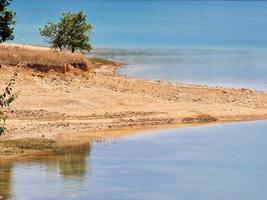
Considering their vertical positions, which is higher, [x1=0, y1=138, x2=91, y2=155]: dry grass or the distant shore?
the distant shore

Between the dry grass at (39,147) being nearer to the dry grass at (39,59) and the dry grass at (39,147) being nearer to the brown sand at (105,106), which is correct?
the brown sand at (105,106)

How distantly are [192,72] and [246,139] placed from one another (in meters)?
43.7

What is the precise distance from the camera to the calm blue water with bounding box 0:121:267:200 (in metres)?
35.7

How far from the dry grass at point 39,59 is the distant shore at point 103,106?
0.40 metres

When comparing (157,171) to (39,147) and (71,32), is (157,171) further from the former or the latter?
(71,32)

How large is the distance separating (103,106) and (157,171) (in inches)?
635

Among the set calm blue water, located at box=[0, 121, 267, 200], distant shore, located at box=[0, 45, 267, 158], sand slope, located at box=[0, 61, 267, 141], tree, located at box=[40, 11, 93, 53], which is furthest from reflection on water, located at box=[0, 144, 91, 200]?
tree, located at box=[40, 11, 93, 53]

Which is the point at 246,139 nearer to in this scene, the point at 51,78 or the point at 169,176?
the point at 169,176

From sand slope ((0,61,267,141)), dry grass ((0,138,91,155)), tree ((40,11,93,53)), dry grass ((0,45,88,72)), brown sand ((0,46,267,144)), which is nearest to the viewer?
dry grass ((0,138,91,155))

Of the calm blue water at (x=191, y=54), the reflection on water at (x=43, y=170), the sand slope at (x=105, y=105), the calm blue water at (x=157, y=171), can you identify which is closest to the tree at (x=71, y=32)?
the sand slope at (x=105, y=105)

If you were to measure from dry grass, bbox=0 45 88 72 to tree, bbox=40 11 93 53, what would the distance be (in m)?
11.3

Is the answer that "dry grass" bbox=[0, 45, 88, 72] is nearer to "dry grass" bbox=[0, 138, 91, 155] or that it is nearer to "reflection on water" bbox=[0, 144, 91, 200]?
"dry grass" bbox=[0, 138, 91, 155]

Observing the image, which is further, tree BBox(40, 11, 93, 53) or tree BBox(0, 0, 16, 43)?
tree BBox(40, 11, 93, 53)

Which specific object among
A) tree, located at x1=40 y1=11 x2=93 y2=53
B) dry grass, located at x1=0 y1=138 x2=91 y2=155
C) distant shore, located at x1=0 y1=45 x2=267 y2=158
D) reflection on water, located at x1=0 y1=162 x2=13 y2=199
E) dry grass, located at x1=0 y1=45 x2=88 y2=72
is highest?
tree, located at x1=40 y1=11 x2=93 y2=53
